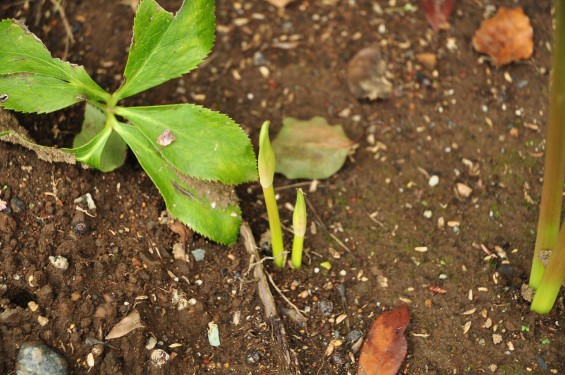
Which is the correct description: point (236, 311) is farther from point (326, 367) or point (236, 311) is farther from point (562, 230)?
point (562, 230)

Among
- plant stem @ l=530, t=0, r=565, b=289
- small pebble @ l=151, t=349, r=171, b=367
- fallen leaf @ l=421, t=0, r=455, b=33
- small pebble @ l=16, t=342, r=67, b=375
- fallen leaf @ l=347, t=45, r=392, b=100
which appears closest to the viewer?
plant stem @ l=530, t=0, r=565, b=289

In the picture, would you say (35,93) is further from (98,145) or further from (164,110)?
(164,110)

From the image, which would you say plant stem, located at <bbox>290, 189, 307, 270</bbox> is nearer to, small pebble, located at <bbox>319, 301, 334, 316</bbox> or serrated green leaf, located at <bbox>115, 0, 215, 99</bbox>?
small pebble, located at <bbox>319, 301, 334, 316</bbox>

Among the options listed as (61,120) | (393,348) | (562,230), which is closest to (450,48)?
(562,230)

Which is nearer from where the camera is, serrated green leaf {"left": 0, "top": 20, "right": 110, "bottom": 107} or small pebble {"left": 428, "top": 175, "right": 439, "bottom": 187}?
serrated green leaf {"left": 0, "top": 20, "right": 110, "bottom": 107}

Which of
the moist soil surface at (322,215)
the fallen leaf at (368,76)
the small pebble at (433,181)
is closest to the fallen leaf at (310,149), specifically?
the moist soil surface at (322,215)

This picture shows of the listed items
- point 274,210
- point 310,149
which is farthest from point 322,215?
point 274,210

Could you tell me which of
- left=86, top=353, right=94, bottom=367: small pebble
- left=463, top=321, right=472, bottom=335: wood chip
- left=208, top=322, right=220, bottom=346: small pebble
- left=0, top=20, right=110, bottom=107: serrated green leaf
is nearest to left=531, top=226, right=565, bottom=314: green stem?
left=463, top=321, right=472, bottom=335: wood chip
